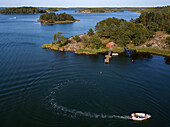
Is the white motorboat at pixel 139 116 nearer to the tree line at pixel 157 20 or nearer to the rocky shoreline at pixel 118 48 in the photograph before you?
the rocky shoreline at pixel 118 48

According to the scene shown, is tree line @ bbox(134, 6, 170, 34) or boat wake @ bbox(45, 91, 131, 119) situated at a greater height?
tree line @ bbox(134, 6, 170, 34)

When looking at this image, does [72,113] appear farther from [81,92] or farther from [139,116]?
A: [139,116]

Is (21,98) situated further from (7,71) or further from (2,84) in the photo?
(7,71)

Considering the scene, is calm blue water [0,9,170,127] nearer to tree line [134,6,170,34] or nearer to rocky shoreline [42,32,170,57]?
rocky shoreline [42,32,170,57]

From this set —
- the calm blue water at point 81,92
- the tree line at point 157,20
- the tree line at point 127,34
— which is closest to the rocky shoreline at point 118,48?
the tree line at point 127,34

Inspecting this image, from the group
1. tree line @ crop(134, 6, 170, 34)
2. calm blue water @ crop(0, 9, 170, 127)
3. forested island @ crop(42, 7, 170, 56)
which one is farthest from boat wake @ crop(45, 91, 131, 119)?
tree line @ crop(134, 6, 170, 34)

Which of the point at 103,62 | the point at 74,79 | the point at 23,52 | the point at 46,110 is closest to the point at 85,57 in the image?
the point at 103,62

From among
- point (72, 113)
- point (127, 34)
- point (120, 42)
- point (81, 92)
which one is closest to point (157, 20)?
point (127, 34)

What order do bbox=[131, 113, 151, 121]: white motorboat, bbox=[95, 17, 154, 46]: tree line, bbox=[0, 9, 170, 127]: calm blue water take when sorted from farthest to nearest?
bbox=[95, 17, 154, 46]: tree line, bbox=[0, 9, 170, 127]: calm blue water, bbox=[131, 113, 151, 121]: white motorboat
